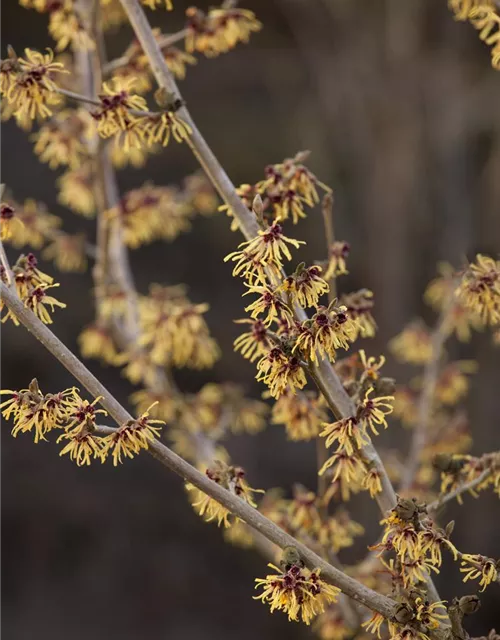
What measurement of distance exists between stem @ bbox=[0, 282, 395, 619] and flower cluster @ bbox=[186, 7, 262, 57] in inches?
32.3

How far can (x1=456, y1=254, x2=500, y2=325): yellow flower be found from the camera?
133 cm

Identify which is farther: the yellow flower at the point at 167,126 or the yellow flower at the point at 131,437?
the yellow flower at the point at 167,126

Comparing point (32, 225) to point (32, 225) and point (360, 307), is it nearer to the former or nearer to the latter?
point (32, 225)

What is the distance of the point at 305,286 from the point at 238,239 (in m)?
5.86

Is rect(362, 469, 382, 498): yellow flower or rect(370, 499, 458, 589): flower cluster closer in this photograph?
rect(370, 499, 458, 589): flower cluster

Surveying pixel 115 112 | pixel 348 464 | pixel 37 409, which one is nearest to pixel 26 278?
pixel 37 409

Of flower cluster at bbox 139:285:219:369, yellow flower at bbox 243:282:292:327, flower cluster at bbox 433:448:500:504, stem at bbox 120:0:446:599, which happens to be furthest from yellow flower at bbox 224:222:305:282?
flower cluster at bbox 139:285:219:369

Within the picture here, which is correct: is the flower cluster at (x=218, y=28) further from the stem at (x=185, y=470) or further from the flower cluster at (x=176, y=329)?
the stem at (x=185, y=470)

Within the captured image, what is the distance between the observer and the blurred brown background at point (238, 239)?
4.50 metres

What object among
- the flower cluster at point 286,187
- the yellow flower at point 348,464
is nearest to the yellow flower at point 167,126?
the flower cluster at point 286,187

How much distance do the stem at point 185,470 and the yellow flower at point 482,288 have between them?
489 millimetres

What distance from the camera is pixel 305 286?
1063 mm

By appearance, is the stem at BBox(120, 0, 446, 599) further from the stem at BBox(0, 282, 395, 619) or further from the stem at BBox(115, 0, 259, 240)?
the stem at BBox(0, 282, 395, 619)

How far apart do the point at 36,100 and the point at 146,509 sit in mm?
4847
